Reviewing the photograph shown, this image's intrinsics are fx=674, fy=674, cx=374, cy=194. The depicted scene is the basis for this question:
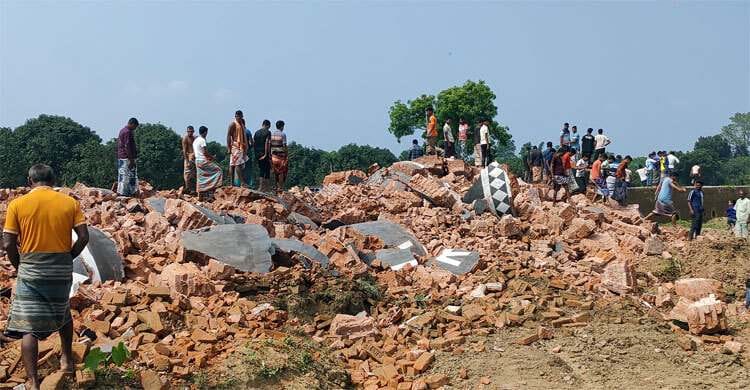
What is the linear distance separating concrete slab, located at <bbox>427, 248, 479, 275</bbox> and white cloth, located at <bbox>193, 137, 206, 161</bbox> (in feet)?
13.9

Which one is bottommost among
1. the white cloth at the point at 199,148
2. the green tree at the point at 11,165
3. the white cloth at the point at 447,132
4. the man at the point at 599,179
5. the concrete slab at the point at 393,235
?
the concrete slab at the point at 393,235

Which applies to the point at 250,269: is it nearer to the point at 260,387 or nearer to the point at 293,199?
the point at 260,387

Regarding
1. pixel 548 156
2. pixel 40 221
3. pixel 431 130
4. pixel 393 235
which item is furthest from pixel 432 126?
pixel 40 221

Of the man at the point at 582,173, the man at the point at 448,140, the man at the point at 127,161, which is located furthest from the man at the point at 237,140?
the man at the point at 582,173

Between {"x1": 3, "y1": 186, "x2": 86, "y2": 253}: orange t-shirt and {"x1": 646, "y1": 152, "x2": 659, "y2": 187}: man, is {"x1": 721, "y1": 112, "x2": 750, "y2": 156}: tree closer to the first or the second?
{"x1": 646, "y1": 152, "x2": 659, "y2": 187}: man

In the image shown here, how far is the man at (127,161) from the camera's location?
10180 millimetres

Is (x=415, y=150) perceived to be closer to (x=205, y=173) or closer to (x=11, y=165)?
(x=205, y=173)

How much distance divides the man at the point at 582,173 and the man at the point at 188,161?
8.36 m

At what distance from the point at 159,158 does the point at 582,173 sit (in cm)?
2381

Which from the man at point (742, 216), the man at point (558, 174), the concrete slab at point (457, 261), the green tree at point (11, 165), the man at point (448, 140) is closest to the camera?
the concrete slab at point (457, 261)

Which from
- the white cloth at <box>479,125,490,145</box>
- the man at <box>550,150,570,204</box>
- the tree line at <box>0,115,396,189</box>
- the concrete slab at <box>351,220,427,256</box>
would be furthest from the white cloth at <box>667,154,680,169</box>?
the tree line at <box>0,115,396,189</box>

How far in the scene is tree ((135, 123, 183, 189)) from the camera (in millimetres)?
33125

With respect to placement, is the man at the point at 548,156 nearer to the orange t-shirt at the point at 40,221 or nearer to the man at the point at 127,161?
the man at the point at 127,161

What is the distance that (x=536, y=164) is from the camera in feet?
56.2
